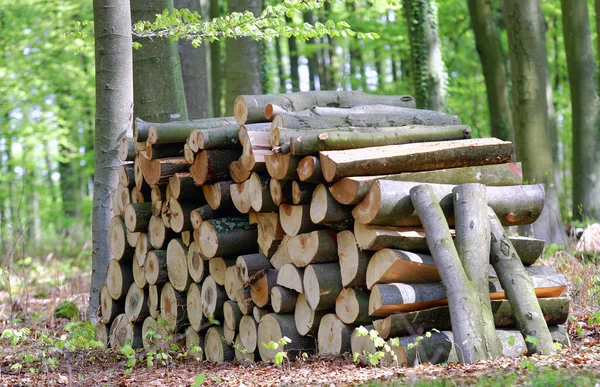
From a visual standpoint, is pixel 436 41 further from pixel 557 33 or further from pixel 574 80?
pixel 557 33

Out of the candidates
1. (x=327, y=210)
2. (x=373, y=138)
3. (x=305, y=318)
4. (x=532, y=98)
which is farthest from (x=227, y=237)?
(x=532, y=98)

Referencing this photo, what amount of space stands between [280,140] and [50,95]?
17456 mm

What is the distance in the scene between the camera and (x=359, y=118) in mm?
6105

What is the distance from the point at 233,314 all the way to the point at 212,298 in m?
0.31

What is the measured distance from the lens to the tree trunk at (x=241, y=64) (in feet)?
41.5

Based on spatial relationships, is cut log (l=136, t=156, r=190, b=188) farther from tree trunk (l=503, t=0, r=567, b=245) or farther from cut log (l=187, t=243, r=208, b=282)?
tree trunk (l=503, t=0, r=567, b=245)

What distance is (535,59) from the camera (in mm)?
11273

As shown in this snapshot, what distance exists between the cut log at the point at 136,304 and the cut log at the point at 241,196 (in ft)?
6.24

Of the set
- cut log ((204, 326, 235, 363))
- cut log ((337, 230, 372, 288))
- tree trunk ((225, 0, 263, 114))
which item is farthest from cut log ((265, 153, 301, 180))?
tree trunk ((225, 0, 263, 114))

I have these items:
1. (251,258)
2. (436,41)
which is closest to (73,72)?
(436,41)

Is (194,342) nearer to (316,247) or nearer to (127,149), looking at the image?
(316,247)

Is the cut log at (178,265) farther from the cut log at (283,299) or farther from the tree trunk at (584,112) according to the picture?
the tree trunk at (584,112)

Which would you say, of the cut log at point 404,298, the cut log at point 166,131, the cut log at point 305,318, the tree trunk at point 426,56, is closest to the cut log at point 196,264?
the cut log at point 166,131

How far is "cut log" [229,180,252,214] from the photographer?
6.00m
